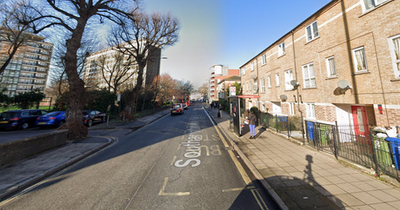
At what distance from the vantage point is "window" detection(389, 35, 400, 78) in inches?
221

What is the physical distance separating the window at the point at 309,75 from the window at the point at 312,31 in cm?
192

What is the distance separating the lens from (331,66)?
8.55 metres

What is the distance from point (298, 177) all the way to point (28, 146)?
10.0m

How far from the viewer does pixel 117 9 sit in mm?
10922

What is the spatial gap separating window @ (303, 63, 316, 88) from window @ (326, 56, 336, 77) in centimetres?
119

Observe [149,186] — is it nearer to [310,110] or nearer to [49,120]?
[310,110]

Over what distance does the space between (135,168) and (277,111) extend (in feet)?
48.6

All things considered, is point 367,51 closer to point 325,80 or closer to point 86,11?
point 325,80

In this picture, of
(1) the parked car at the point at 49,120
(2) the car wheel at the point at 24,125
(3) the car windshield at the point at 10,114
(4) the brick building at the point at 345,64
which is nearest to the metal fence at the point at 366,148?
(4) the brick building at the point at 345,64

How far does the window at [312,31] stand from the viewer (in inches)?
378

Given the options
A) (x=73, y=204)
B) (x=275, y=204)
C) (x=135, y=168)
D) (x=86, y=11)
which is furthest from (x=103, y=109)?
(x=275, y=204)

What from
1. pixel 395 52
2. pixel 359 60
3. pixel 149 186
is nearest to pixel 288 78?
pixel 359 60

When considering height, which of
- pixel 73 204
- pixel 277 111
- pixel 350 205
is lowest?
pixel 73 204

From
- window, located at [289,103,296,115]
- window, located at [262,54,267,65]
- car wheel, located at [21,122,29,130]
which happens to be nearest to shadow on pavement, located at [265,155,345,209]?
window, located at [289,103,296,115]
